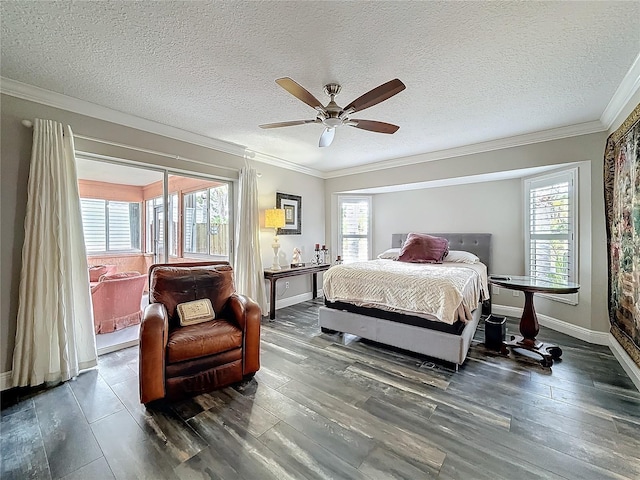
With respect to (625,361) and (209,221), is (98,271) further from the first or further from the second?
(625,361)

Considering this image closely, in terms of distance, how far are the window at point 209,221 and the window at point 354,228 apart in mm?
2397

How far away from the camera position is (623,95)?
2455mm

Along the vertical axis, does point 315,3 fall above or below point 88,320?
above

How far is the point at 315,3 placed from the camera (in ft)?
4.99

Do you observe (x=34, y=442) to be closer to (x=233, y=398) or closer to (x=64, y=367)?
(x=64, y=367)

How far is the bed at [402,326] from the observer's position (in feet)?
8.50

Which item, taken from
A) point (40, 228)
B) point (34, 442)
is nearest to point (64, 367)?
point (34, 442)

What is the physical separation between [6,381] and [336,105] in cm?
359

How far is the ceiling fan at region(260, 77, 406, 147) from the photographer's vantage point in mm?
1886

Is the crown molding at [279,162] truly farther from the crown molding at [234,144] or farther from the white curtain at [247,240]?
the white curtain at [247,240]

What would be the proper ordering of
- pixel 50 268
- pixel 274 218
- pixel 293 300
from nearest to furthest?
1. pixel 50 268
2. pixel 274 218
3. pixel 293 300

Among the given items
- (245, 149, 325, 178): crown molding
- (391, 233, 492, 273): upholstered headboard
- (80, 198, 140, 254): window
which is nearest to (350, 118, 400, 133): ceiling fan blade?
(245, 149, 325, 178): crown molding

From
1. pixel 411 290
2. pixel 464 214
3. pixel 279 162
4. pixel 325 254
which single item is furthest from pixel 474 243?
pixel 279 162

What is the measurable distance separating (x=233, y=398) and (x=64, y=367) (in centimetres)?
159
